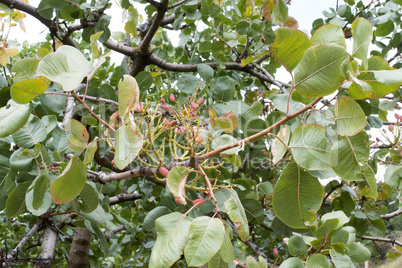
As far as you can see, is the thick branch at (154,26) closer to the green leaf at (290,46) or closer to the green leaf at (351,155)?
the green leaf at (290,46)

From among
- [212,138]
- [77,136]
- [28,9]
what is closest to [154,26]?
[28,9]

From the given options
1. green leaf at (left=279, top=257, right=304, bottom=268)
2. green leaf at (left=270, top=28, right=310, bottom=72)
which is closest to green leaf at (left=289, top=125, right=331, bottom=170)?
green leaf at (left=270, top=28, right=310, bottom=72)

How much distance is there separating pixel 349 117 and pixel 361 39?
0.12 meters

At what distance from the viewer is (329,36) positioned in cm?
54

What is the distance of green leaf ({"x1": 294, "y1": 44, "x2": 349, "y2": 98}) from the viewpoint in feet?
1.59

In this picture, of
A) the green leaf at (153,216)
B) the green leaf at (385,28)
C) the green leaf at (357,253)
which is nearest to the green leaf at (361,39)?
the green leaf at (357,253)

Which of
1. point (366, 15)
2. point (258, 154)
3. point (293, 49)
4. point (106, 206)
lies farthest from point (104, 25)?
point (366, 15)

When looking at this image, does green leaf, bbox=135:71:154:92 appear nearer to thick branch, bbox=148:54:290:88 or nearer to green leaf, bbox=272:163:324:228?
thick branch, bbox=148:54:290:88

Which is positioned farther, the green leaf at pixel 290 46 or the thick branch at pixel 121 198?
the thick branch at pixel 121 198

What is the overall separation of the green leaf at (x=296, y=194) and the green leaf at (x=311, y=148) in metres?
0.04

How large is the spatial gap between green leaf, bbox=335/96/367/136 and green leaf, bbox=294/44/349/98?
31mm

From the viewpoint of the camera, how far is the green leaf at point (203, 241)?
0.45m

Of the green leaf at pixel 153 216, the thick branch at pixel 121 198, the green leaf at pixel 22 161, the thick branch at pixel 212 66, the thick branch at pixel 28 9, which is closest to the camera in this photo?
the green leaf at pixel 22 161

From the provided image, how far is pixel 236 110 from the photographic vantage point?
3.67 ft
